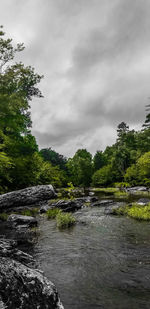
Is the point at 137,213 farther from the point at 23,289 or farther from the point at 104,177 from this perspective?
the point at 104,177

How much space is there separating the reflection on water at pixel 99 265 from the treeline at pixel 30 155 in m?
6.36

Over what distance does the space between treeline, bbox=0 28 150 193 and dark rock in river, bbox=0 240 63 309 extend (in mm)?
8120

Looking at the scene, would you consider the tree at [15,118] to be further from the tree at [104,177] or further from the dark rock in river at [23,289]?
the tree at [104,177]

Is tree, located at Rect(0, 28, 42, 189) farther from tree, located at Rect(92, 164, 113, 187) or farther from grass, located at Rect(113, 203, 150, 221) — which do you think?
tree, located at Rect(92, 164, 113, 187)

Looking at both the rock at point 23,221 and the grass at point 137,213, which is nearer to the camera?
the rock at point 23,221

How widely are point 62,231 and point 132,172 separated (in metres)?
33.4

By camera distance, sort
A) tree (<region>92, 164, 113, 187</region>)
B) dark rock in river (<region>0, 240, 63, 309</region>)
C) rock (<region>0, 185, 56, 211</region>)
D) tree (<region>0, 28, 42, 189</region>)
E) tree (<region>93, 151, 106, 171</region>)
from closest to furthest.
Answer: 1. dark rock in river (<region>0, 240, 63, 309</region>)
2. tree (<region>0, 28, 42, 189</region>)
3. rock (<region>0, 185, 56, 211</region>)
4. tree (<region>92, 164, 113, 187</region>)
5. tree (<region>93, 151, 106, 171</region>)

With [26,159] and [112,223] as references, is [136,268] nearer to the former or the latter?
[112,223]

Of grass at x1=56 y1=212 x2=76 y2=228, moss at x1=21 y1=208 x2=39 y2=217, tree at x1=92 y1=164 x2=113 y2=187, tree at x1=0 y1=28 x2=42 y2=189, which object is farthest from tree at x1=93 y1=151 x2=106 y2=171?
grass at x1=56 y1=212 x2=76 y2=228

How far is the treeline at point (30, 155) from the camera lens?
12.0m

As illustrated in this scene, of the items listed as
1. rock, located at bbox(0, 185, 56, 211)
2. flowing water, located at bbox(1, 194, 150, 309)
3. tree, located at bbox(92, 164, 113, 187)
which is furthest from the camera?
tree, located at bbox(92, 164, 113, 187)

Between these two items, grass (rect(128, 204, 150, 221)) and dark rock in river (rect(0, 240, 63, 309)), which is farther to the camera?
grass (rect(128, 204, 150, 221))

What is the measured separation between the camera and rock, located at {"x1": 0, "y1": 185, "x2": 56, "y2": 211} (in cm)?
1647

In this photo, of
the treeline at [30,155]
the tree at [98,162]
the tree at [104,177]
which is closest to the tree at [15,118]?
the treeline at [30,155]
